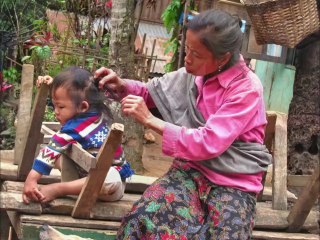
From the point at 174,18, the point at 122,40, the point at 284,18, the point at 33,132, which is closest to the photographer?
the point at 33,132

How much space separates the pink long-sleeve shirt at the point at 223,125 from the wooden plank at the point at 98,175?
22 cm

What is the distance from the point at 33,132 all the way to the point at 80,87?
0.48m

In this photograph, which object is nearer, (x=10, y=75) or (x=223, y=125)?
(x=223, y=125)

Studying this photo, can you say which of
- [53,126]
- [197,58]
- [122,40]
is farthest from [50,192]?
[122,40]

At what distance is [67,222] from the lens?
3.07 m

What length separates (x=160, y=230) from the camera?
279cm

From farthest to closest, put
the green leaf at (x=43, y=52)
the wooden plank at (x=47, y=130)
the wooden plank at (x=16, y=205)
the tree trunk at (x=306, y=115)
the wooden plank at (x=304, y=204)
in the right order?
the green leaf at (x=43, y=52)
the tree trunk at (x=306, y=115)
the wooden plank at (x=47, y=130)
the wooden plank at (x=304, y=204)
the wooden plank at (x=16, y=205)

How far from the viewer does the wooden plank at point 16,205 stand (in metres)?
3.02

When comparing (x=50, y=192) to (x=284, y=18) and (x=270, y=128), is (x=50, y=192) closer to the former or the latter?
(x=270, y=128)

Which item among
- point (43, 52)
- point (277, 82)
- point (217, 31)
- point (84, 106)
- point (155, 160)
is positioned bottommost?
point (155, 160)

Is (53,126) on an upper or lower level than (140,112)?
lower

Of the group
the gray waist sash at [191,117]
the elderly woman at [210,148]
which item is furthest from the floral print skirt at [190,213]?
the gray waist sash at [191,117]

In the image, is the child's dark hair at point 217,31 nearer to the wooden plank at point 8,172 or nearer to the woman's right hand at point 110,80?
the woman's right hand at point 110,80

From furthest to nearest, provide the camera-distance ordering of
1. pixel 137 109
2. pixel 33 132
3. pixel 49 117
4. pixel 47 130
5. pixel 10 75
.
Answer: pixel 10 75
pixel 49 117
pixel 47 130
pixel 33 132
pixel 137 109
